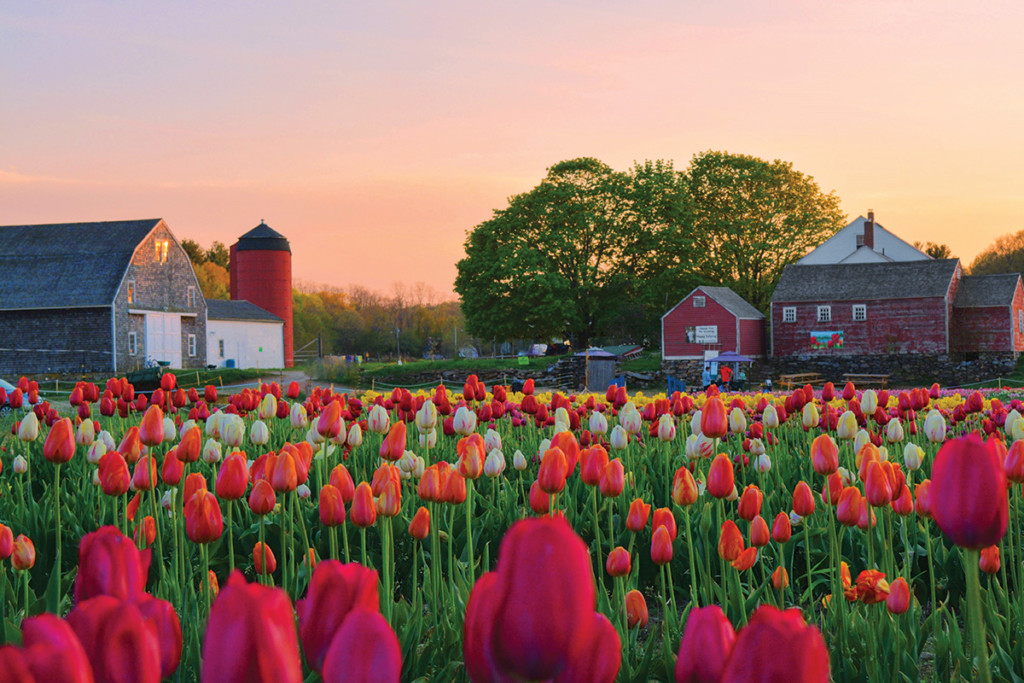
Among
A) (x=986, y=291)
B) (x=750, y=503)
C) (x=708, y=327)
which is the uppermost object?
(x=986, y=291)

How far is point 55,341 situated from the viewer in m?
43.0

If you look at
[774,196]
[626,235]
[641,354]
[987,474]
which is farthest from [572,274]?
[987,474]

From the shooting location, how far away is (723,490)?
9.14 ft

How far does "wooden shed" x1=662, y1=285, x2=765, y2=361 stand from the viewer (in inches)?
1698

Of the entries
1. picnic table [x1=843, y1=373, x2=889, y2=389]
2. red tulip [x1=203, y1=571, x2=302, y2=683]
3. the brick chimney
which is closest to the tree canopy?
the brick chimney

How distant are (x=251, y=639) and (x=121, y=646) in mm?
177

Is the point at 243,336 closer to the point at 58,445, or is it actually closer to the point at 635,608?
the point at 58,445

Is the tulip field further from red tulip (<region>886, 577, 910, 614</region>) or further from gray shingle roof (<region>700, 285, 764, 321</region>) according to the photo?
gray shingle roof (<region>700, 285, 764, 321</region>)

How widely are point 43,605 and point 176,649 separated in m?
2.09

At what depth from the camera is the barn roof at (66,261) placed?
4303 cm

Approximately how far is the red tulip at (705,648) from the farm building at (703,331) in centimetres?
4264

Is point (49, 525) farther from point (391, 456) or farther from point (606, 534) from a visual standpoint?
point (606, 534)

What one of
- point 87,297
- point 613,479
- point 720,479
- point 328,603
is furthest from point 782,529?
point 87,297

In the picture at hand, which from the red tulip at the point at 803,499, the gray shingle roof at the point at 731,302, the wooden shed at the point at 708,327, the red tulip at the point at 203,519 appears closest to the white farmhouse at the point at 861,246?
the gray shingle roof at the point at 731,302
